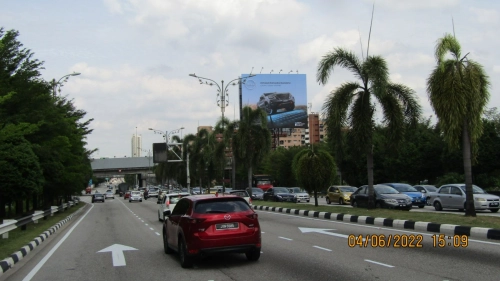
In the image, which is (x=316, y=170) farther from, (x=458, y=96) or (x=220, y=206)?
(x=220, y=206)

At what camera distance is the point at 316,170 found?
27.4 metres

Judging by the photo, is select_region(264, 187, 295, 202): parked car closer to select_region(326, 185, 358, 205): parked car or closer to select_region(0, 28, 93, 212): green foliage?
select_region(326, 185, 358, 205): parked car

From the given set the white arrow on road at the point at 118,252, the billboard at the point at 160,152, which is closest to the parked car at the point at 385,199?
the white arrow on road at the point at 118,252

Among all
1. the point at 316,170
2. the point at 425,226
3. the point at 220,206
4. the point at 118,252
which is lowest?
the point at 118,252

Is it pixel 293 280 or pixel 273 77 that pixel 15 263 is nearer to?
pixel 293 280

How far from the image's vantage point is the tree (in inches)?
1082

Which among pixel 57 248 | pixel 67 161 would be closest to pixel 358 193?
pixel 57 248

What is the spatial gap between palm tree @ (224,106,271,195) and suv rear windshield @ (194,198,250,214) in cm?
3101

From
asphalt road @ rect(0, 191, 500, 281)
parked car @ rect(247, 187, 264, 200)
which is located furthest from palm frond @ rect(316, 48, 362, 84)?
parked car @ rect(247, 187, 264, 200)

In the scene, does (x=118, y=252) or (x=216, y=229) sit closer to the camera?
(x=216, y=229)

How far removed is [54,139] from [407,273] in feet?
85.2

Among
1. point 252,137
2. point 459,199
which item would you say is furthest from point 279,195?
point 459,199

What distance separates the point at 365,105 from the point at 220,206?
14.0 metres

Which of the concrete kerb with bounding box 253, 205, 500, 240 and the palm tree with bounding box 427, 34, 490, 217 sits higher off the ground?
the palm tree with bounding box 427, 34, 490, 217
